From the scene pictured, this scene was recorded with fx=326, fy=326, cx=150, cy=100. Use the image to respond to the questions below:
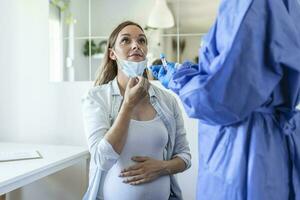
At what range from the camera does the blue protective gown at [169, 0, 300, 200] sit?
0.75m

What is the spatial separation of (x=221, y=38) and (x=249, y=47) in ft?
0.23

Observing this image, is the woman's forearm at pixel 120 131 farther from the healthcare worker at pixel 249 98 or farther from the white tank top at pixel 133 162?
the healthcare worker at pixel 249 98

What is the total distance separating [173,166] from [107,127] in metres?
0.32

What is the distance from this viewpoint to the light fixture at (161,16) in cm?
186

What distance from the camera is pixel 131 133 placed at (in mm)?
1300

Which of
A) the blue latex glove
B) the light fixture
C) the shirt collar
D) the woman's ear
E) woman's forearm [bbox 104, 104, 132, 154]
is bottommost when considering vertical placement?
woman's forearm [bbox 104, 104, 132, 154]

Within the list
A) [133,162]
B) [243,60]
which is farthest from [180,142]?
[243,60]

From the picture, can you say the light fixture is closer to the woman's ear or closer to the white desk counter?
the woman's ear

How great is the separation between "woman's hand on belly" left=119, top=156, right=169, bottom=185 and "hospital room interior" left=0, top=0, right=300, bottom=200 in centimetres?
59

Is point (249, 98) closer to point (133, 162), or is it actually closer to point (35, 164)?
point (133, 162)

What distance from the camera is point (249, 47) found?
2.45 ft

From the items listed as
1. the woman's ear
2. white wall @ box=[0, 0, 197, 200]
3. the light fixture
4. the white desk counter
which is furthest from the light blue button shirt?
white wall @ box=[0, 0, 197, 200]

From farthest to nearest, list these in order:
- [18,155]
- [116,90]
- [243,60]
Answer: [18,155]
[116,90]
[243,60]

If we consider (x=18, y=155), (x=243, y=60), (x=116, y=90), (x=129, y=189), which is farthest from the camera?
(x=18, y=155)
